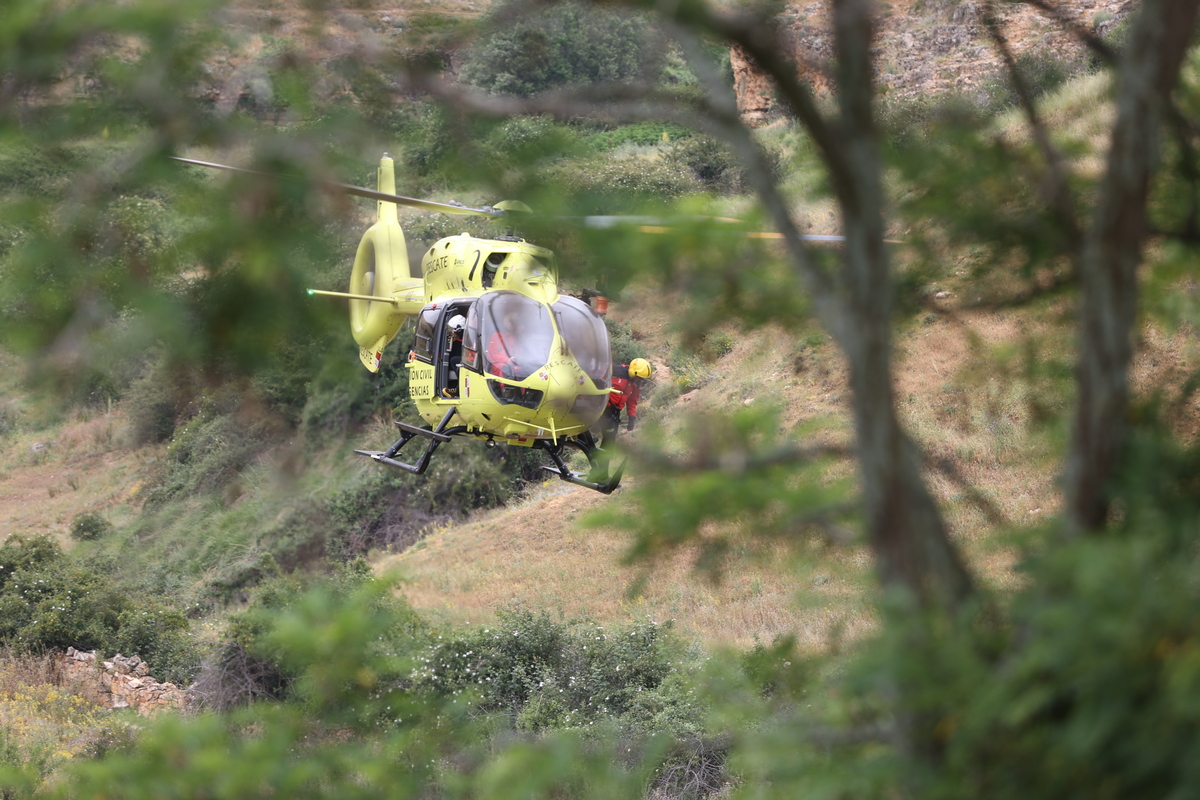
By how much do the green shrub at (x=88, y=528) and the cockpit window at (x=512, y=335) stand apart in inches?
600

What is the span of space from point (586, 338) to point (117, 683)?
7.77 m

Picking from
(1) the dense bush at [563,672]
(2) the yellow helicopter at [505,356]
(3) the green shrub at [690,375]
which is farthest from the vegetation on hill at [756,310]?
(3) the green shrub at [690,375]

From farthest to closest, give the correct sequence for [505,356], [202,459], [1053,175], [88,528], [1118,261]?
[202,459], [88,528], [505,356], [1053,175], [1118,261]

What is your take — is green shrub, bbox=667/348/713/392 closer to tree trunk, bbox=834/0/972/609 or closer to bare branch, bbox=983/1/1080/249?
bare branch, bbox=983/1/1080/249

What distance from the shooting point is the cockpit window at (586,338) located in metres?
8.44

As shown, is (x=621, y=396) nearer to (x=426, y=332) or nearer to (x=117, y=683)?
(x=426, y=332)

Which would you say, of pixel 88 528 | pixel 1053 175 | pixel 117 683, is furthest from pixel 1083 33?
pixel 88 528

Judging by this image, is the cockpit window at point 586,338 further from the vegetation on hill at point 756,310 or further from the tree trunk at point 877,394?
the tree trunk at point 877,394

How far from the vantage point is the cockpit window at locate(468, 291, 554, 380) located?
327 inches

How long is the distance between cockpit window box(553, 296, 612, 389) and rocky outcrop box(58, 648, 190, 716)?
6.50m

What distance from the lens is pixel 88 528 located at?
20.2m

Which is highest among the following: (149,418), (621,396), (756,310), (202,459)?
(756,310)

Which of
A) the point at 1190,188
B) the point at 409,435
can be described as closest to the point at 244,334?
the point at 1190,188

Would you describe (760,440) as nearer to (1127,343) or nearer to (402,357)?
(1127,343)
